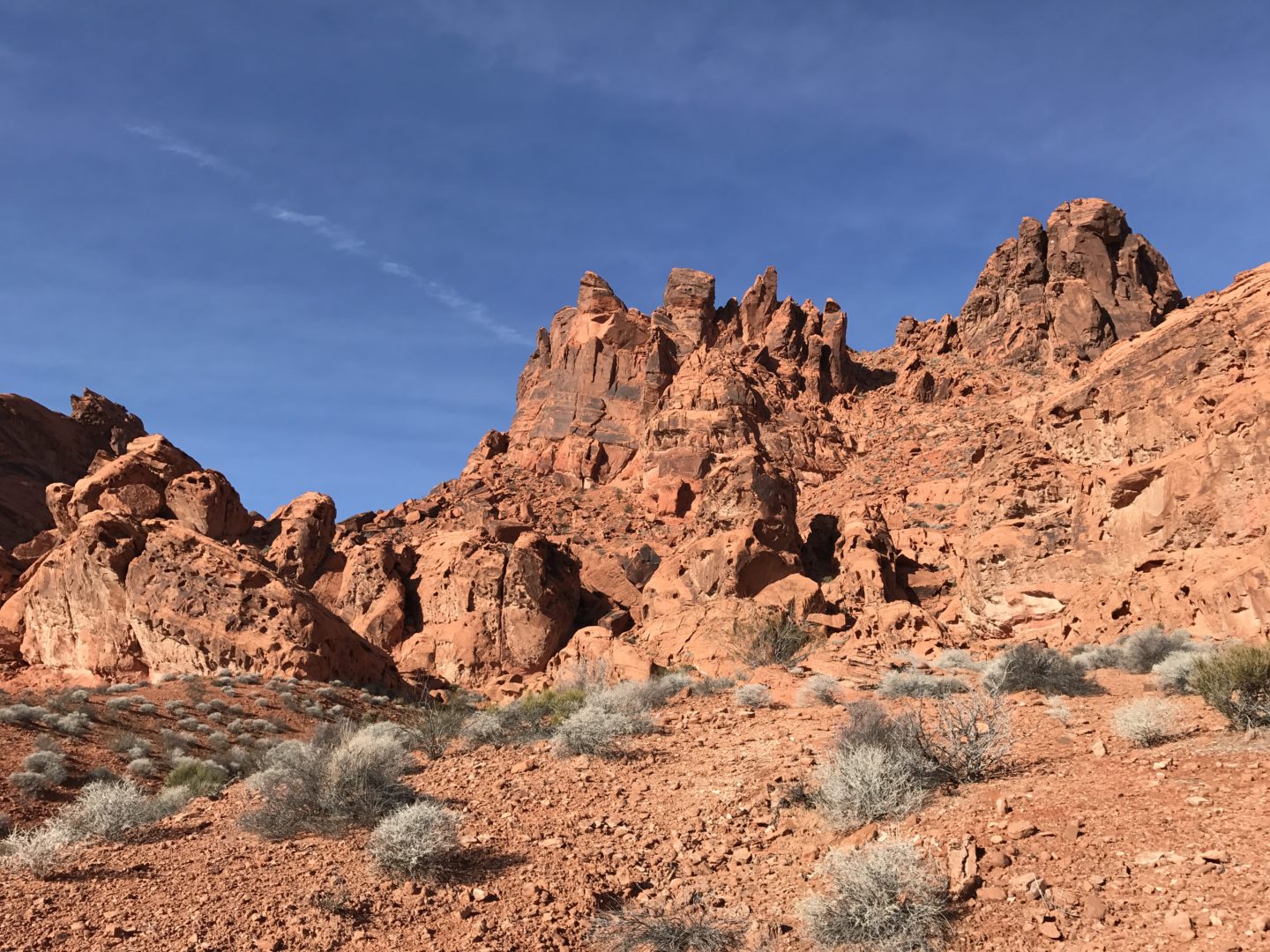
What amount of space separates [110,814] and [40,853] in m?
1.21

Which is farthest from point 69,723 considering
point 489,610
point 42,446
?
point 42,446

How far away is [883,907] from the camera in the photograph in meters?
5.18

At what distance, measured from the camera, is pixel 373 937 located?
5668 millimetres

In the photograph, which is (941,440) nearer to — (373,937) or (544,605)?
(544,605)

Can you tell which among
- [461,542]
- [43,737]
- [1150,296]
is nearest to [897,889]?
[43,737]

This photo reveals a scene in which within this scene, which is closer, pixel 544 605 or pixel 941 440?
pixel 544 605

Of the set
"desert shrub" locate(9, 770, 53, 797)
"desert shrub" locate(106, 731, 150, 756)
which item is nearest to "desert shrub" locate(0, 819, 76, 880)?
"desert shrub" locate(9, 770, 53, 797)

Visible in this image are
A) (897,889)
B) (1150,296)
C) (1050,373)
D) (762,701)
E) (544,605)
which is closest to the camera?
(897,889)

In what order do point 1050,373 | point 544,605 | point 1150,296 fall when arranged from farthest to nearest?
point 1150,296, point 1050,373, point 544,605

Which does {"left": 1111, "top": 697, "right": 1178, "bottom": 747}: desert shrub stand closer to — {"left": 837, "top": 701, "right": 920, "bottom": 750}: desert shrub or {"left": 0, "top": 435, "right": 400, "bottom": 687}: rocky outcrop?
{"left": 837, "top": 701, "right": 920, "bottom": 750}: desert shrub

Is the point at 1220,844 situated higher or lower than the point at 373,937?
higher

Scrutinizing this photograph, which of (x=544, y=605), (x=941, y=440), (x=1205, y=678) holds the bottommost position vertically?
(x=1205, y=678)

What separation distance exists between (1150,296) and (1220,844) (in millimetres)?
80693

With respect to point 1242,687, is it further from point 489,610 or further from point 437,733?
point 489,610
